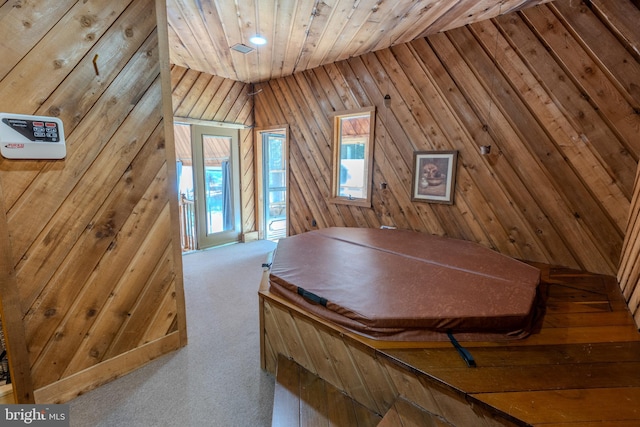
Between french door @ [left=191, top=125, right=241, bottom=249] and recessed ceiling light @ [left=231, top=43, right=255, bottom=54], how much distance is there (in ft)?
5.08

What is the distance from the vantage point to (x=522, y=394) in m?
1.13

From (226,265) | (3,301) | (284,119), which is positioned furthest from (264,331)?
(284,119)

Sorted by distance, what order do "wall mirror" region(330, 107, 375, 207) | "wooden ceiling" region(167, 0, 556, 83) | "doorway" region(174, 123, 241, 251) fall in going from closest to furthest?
"wooden ceiling" region(167, 0, 556, 83) < "wall mirror" region(330, 107, 375, 207) < "doorway" region(174, 123, 241, 251)

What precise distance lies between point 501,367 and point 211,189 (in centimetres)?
462

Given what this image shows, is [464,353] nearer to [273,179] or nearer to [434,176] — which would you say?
[434,176]

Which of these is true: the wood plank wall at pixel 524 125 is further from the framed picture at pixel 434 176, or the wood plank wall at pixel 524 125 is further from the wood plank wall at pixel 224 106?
the wood plank wall at pixel 224 106

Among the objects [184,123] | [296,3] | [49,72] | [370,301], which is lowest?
[370,301]

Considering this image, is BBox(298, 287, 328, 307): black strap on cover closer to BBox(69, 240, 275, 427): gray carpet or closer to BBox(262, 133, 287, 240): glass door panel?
BBox(69, 240, 275, 427): gray carpet

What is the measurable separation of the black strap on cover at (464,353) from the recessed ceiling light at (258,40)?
3.17 metres

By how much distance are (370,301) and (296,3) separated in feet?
7.89

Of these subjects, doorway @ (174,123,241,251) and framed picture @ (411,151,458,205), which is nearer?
framed picture @ (411,151,458,205)

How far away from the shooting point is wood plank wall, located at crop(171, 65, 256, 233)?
4.20 m

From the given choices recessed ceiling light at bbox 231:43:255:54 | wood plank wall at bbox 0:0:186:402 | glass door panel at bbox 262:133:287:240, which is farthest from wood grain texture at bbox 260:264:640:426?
glass door panel at bbox 262:133:287:240

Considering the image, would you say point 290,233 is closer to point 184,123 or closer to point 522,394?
point 184,123
